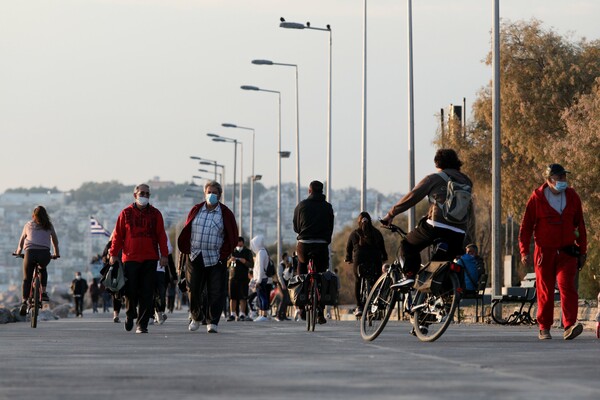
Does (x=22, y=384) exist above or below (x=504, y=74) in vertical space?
below

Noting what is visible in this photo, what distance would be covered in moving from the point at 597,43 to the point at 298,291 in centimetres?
4033

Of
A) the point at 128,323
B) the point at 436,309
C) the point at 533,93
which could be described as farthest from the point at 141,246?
the point at 533,93

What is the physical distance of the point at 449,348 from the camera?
55.1 feet

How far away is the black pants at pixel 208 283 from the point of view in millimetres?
23125

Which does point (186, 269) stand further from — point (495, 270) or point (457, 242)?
point (495, 270)

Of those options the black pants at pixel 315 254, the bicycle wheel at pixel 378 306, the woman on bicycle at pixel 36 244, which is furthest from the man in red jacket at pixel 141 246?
the bicycle wheel at pixel 378 306

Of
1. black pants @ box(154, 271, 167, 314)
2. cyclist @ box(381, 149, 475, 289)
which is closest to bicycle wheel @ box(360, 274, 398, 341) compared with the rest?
cyclist @ box(381, 149, 475, 289)

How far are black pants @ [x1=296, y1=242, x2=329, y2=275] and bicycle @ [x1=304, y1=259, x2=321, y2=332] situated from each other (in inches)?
2.9

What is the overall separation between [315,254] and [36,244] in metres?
5.44

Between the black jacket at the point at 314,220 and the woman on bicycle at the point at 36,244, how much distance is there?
15.1 ft

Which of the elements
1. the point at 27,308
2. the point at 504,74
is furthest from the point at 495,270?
the point at 504,74

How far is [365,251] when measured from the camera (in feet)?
96.3

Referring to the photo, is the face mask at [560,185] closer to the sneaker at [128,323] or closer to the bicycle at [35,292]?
the sneaker at [128,323]

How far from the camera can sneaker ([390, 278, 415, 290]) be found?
18.0 meters
